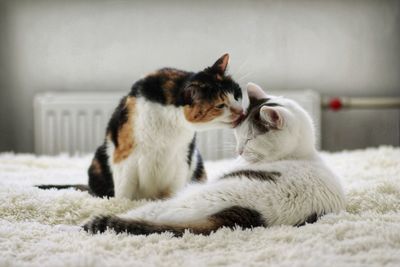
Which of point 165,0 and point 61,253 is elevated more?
point 165,0

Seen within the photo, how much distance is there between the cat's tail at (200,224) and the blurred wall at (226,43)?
6.02 ft

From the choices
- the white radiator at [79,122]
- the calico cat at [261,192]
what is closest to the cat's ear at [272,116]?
the calico cat at [261,192]

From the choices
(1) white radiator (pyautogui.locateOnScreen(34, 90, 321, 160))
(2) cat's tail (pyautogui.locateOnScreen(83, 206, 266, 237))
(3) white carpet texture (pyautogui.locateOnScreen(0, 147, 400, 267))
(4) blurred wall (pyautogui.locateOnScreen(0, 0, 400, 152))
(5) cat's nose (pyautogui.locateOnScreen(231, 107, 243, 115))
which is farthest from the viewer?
(4) blurred wall (pyautogui.locateOnScreen(0, 0, 400, 152))

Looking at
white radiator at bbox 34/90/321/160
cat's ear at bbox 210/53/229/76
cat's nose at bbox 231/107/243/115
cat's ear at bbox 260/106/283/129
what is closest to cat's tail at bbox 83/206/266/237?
cat's ear at bbox 260/106/283/129

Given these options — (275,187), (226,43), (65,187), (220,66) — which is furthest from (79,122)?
(275,187)

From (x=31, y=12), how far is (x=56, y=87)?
0.44 metres

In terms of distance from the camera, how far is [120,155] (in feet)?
4.95

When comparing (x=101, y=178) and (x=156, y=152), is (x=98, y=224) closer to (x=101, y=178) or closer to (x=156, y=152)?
(x=156, y=152)

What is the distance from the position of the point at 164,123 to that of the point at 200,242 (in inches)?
22.6

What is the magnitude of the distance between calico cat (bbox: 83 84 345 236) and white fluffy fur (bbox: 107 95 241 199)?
150 millimetres

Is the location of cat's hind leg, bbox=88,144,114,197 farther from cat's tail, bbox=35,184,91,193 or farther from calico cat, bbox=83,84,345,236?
calico cat, bbox=83,84,345,236

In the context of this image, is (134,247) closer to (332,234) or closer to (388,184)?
(332,234)

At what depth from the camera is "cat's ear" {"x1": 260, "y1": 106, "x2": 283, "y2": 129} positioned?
122 centimetres

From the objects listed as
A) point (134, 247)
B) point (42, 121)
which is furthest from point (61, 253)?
point (42, 121)
